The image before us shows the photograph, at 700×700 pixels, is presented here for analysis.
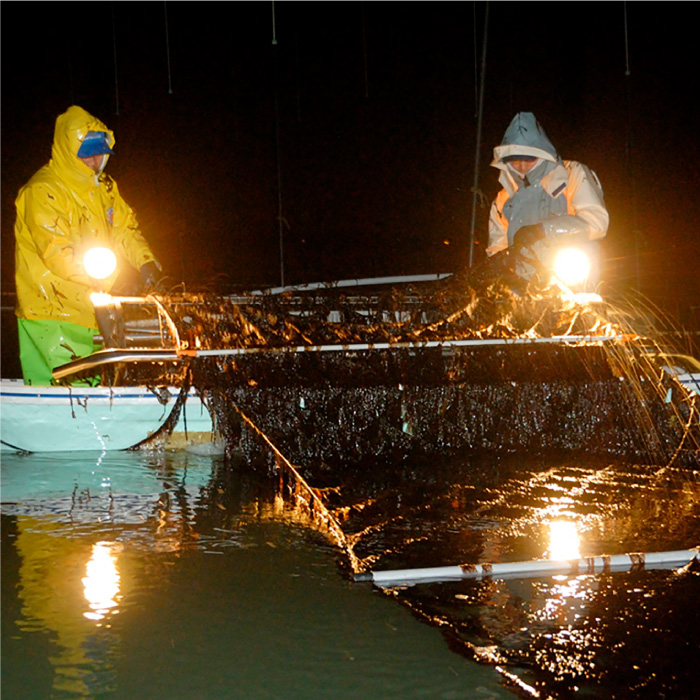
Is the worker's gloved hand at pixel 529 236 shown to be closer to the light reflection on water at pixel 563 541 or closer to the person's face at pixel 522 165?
the person's face at pixel 522 165

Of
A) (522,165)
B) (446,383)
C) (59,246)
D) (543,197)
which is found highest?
(522,165)

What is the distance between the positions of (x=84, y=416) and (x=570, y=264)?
139 inches

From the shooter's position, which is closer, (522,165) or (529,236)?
(529,236)

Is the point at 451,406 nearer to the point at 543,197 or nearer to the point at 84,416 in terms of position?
the point at 543,197

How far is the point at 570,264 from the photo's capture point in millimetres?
5828

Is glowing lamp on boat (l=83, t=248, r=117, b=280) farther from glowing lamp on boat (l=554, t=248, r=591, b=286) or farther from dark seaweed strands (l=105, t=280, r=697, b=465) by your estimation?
glowing lamp on boat (l=554, t=248, r=591, b=286)

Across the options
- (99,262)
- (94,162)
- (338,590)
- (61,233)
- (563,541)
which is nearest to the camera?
(338,590)

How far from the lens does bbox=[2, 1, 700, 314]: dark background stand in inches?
644

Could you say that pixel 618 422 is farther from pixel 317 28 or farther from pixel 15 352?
pixel 317 28

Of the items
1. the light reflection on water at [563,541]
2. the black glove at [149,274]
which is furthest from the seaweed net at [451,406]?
the black glove at [149,274]

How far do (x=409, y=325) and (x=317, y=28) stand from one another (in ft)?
43.7

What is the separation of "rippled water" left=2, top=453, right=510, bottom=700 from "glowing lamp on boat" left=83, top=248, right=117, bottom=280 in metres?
1.49

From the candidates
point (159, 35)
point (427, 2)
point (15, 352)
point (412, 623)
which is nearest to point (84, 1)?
point (159, 35)

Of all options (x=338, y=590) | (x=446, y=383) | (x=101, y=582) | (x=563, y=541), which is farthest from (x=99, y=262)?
(x=563, y=541)
